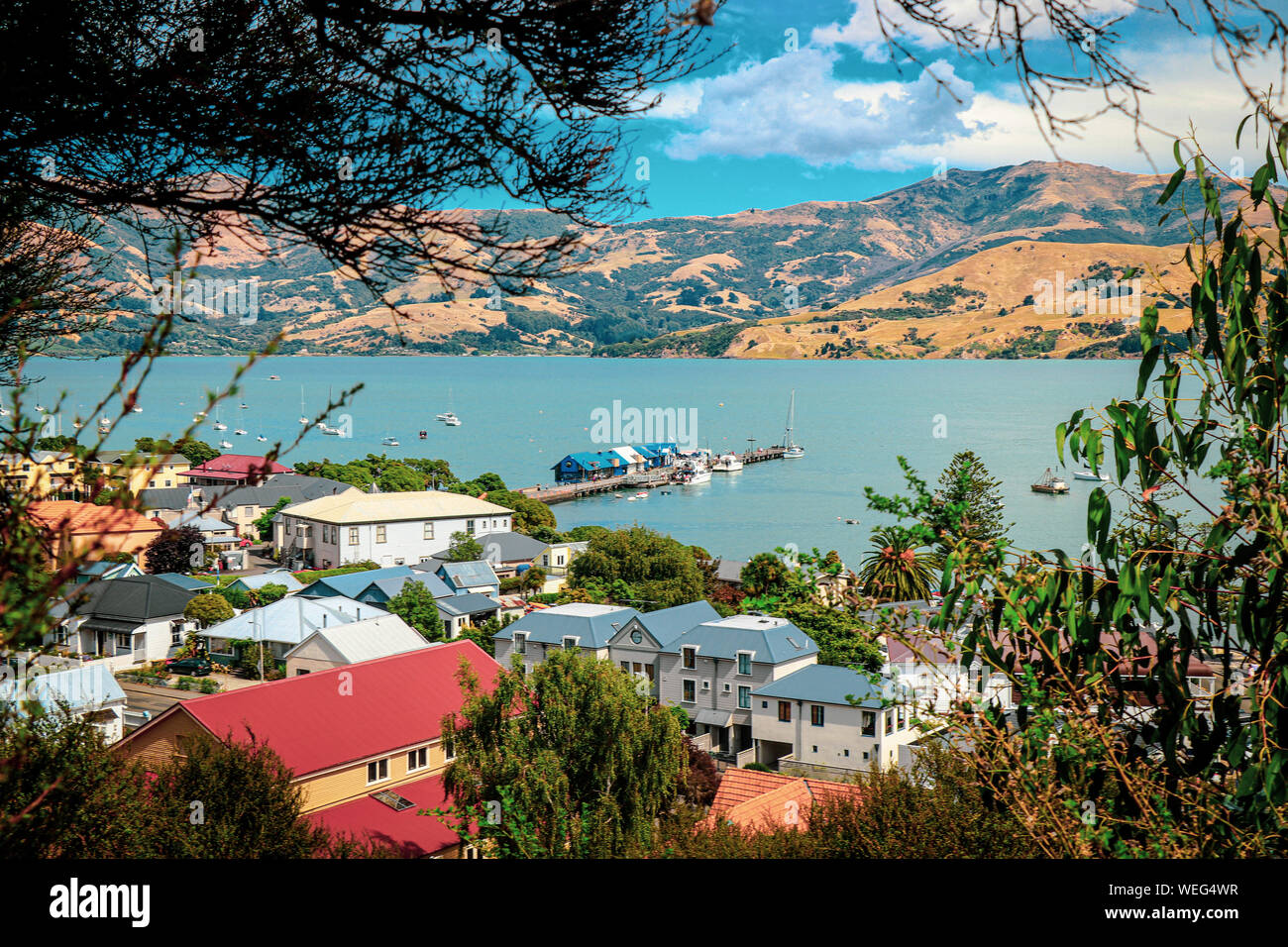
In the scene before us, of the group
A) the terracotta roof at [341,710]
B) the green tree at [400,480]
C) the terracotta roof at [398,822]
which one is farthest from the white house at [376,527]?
the terracotta roof at [398,822]

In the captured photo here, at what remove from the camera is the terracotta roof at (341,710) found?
16.5 meters

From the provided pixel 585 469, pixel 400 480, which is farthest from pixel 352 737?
pixel 585 469

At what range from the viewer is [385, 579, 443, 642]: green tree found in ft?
111

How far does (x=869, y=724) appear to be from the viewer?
23656 millimetres

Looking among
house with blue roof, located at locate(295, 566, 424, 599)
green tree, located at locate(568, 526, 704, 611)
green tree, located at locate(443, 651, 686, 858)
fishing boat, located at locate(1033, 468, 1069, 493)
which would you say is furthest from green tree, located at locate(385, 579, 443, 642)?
fishing boat, located at locate(1033, 468, 1069, 493)

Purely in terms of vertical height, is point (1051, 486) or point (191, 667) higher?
point (1051, 486)

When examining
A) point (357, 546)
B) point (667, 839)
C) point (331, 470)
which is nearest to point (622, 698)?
point (667, 839)

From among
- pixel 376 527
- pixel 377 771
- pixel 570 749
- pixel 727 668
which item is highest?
pixel 570 749

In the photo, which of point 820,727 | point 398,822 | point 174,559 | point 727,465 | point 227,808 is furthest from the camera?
point 727,465

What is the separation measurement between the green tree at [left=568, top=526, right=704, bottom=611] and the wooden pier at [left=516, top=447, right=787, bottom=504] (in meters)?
29.3

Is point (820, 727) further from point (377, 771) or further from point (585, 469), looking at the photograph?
point (585, 469)

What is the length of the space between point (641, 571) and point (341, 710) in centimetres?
2114

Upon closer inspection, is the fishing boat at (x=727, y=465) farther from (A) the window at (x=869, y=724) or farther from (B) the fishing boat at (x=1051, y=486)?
(A) the window at (x=869, y=724)
